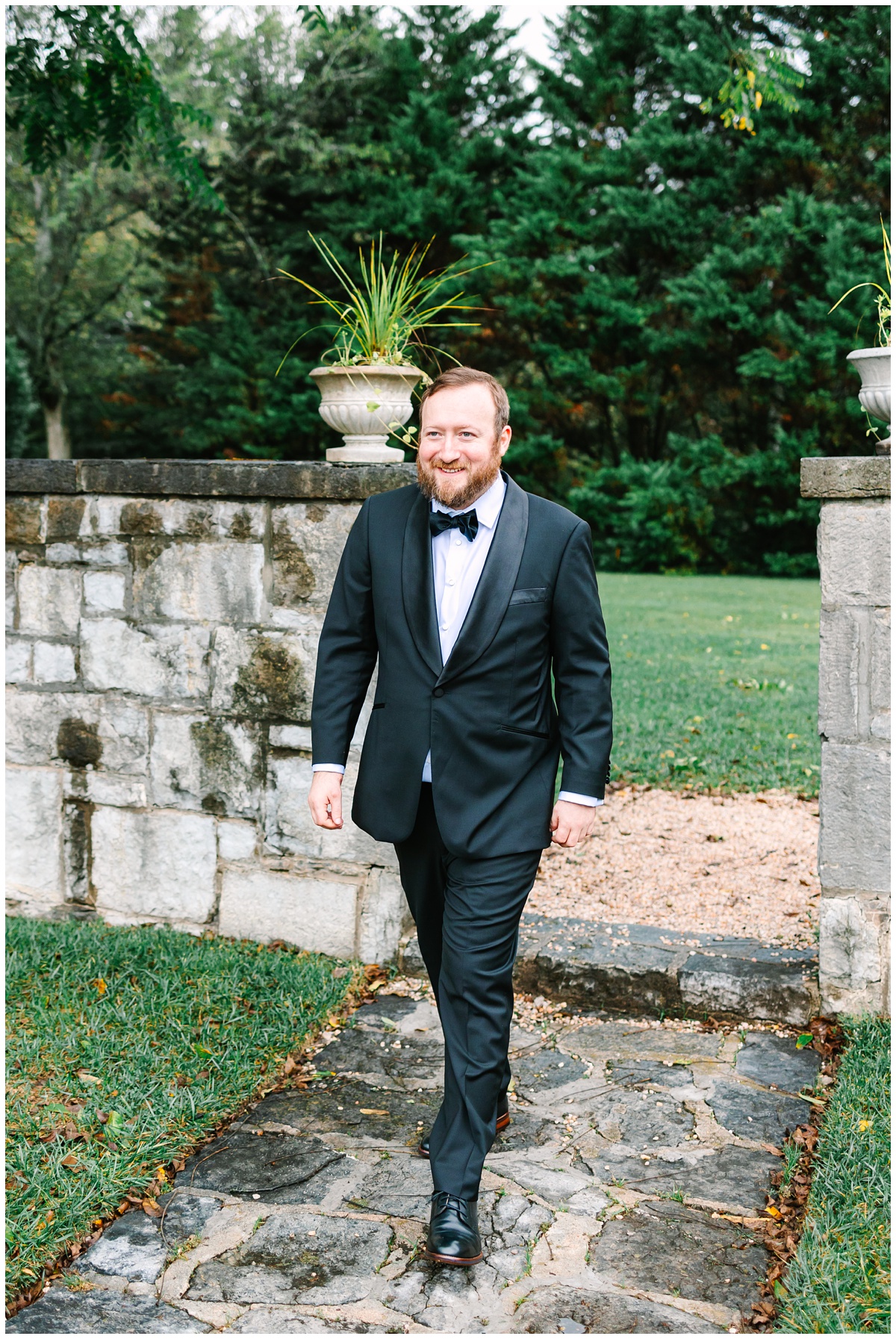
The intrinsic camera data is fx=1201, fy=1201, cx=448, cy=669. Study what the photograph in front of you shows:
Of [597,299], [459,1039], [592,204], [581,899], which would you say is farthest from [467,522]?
[592,204]

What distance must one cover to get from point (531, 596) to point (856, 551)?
1.29 meters

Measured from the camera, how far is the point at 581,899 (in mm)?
4707

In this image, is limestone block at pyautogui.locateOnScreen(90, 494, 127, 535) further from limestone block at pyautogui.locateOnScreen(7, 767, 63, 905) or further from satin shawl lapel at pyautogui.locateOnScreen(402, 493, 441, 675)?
satin shawl lapel at pyautogui.locateOnScreen(402, 493, 441, 675)

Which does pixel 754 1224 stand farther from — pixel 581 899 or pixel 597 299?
pixel 597 299

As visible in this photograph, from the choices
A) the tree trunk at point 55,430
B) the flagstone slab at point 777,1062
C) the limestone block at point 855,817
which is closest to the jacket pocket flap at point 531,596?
the limestone block at point 855,817

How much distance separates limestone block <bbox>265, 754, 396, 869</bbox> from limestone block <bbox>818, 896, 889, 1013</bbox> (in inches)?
55.0

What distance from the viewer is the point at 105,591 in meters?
4.37

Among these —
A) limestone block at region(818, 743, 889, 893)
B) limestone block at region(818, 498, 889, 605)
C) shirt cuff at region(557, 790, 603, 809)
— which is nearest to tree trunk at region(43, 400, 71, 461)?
limestone block at region(818, 498, 889, 605)

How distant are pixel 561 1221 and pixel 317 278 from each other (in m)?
20.7

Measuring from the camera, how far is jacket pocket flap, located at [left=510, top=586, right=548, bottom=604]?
263 centimetres

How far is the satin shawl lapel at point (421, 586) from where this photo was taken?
266 cm

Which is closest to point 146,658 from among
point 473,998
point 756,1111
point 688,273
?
point 473,998

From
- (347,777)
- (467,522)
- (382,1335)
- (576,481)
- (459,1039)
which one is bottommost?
(382,1335)

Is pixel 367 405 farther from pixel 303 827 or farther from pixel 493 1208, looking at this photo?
pixel 493 1208
